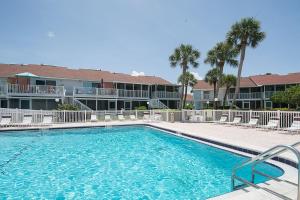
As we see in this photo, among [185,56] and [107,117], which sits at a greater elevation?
[185,56]

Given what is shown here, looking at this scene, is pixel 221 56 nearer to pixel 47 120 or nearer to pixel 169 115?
pixel 169 115

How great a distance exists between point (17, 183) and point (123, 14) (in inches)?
635

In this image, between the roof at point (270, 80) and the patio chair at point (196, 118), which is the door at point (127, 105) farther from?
the roof at point (270, 80)

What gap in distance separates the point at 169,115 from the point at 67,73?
16.3 m

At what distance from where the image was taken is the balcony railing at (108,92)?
92.5 feet

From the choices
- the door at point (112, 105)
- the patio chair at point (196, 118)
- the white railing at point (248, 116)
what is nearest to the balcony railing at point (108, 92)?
the door at point (112, 105)

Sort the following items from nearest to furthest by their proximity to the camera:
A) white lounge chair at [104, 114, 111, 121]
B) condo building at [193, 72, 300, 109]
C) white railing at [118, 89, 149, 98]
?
white lounge chair at [104, 114, 111, 121], white railing at [118, 89, 149, 98], condo building at [193, 72, 300, 109]

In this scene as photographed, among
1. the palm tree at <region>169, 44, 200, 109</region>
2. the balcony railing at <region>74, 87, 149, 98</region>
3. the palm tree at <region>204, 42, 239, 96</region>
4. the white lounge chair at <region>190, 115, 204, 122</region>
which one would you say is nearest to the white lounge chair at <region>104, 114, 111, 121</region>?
the balcony railing at <region>74, 87, 149, 98</region>

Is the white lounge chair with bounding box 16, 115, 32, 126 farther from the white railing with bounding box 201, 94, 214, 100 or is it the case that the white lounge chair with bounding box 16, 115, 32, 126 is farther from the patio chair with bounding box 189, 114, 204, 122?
the white railing with bounding box 201, 94, 214, 100

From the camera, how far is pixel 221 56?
97.3 ft

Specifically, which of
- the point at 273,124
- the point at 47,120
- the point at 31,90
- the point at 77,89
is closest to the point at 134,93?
the point at 77,89

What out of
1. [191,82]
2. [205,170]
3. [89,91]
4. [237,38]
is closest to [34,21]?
[89,91]

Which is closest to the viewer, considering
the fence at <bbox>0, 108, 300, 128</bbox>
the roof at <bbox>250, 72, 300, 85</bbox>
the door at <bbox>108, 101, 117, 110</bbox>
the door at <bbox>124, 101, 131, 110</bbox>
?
the fence at <bbox>0, 108, 300, 128</bbox>

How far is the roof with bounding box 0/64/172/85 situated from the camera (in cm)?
2792
